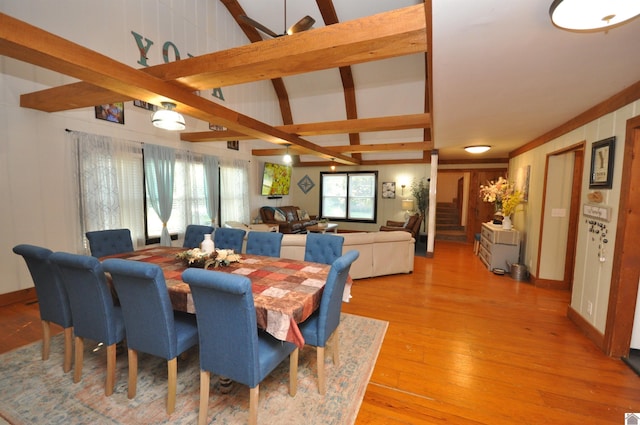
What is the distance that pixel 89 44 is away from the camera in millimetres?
3711

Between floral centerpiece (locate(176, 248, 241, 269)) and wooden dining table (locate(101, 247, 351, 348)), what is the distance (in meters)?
0.05

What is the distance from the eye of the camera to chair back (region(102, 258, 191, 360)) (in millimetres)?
1663

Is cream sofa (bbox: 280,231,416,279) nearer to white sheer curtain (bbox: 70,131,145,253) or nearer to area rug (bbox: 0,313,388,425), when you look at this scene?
area rug (bbox: 0,313,388,425)

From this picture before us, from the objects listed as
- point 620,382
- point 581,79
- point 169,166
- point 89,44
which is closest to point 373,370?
point 620,382

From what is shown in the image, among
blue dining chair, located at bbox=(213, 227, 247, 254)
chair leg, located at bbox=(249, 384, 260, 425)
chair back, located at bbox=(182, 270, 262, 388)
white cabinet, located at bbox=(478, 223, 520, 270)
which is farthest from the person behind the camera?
white cabinet, located at bbox=(478, 223, 520, 270)

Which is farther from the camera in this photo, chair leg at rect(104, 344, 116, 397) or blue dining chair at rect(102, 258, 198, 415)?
chair leg at rect(104, 344, 116, 397)

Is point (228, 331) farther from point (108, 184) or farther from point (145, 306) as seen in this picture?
point (108, 184)

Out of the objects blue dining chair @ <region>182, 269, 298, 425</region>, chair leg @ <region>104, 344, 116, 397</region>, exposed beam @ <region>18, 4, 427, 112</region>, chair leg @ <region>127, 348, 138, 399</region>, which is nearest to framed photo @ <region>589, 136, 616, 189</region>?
exposed beam @ <region>18, 4, 427, 112</region>

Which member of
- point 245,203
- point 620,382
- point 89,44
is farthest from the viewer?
point 245,203

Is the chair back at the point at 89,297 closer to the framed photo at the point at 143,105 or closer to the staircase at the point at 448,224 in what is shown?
the framed photo at the point at 143,105

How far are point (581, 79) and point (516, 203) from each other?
3433 mm

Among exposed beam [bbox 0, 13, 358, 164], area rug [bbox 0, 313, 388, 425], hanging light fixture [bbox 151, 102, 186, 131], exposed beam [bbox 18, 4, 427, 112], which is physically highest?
exposed beam [bbox 18, 4, 427, 112]

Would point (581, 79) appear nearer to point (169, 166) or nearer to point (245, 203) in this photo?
point (169, 166)

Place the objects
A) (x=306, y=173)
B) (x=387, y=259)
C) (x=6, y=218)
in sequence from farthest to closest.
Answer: (x=306, y=173), (x=387, y=259), (x=6, y=218)
